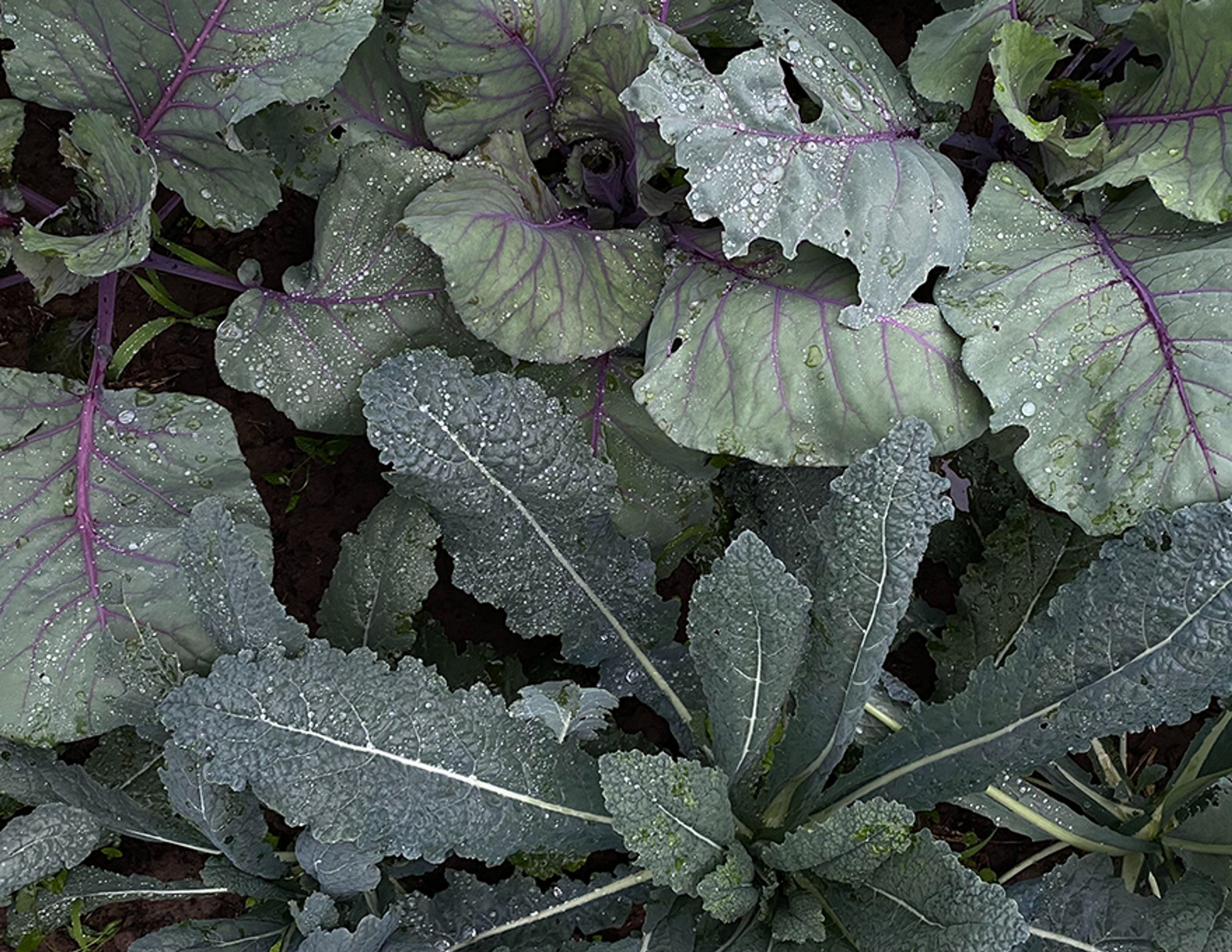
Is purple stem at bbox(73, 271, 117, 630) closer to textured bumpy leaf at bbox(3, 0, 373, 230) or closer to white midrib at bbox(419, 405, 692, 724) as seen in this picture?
textured bumpy leaf at bbox(3, 0, 373, 230)

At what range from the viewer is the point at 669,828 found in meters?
0.92

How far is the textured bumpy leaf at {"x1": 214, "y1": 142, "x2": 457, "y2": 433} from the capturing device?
1108mm

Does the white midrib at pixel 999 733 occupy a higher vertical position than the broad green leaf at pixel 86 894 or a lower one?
higher

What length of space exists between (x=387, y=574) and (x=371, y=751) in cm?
25

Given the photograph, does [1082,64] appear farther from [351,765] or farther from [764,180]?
[351,765]

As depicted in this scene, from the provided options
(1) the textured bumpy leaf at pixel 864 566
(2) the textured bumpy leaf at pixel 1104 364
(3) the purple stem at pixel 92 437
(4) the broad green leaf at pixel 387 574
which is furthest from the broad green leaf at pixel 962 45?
(3) the purple stem at pixel 92 437

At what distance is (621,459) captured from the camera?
46.3 inches

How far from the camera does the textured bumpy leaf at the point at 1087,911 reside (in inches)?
41.0

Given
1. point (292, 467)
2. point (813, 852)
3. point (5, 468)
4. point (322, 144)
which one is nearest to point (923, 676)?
point (813, 852)

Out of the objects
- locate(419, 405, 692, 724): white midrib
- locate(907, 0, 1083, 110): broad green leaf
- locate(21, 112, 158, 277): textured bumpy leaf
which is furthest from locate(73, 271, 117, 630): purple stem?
locate(907, 0, 1083, 110): broad green leaf

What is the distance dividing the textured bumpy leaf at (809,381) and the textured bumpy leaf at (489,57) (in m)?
0.30

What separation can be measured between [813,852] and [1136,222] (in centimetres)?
73

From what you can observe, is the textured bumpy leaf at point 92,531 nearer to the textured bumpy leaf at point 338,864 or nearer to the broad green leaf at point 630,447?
the textured bumpy leaf at point 338,864

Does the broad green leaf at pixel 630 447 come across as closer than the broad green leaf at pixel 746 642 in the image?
No
